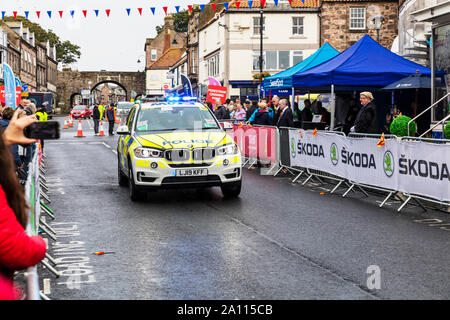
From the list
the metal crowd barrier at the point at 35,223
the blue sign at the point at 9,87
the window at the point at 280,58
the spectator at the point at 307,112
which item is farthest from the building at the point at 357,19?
the metal crowd barrier at the point at 35,223

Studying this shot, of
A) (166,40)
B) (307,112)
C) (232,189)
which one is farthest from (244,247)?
(166,40)

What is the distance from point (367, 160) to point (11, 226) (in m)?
9.78

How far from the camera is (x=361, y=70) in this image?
56.3 feet

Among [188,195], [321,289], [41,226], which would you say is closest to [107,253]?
[41,226]

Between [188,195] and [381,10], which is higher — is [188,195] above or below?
below

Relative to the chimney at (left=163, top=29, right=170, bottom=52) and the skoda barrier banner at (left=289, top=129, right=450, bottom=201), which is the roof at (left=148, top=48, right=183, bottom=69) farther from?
the skoda barrier banner at (left=289, top=129, right=450, bottom=201)

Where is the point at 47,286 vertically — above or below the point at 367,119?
below

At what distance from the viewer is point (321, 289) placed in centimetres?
587

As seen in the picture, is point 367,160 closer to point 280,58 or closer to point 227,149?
point 227,149

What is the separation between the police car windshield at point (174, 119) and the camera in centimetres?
1230

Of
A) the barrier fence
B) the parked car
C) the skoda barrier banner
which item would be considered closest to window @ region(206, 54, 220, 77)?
the parked car

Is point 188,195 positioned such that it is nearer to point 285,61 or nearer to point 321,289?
point 321,289
